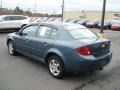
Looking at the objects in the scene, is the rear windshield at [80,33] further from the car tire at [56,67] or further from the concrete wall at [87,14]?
the concrete wall at [87,14]

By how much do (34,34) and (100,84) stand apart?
2712mm

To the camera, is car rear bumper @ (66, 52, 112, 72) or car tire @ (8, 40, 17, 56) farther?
car tire @ (8, 40, 17, 56)

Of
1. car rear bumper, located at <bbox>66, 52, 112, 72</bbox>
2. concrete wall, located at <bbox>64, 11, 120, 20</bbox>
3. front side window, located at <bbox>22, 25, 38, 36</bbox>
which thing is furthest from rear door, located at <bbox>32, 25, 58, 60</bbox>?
concrete wall, located at <bbox>64, 11, 120, 20</bbox>

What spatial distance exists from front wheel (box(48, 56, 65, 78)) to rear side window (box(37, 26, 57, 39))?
25.6 inches

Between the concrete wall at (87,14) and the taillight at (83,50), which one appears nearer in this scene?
the taillight at (83,50)

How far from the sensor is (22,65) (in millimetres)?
7426

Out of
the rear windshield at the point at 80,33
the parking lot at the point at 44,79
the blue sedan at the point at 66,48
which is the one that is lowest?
the parking lot at the point at 44,79

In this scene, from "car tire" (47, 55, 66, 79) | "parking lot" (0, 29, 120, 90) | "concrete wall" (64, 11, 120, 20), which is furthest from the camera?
"concrete wall" (64, 11, 120, 20)

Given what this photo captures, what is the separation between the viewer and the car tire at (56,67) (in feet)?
19.6

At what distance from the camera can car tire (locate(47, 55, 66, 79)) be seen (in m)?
5.97

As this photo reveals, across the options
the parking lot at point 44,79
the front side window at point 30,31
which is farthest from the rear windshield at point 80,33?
the front side window at point 30,31

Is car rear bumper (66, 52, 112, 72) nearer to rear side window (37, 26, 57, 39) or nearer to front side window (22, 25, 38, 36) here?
rear side window (37, 26, 57, 39)

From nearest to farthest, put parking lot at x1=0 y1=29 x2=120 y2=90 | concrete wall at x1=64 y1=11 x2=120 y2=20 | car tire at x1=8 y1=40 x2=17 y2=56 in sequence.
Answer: parking lot at x1=0 y1=29 x2=120 y2=90
car tire at x1=8 y1=40 x2=17 y2=56
concrete wall at x1=64 y1=11 x2=120 y2=20

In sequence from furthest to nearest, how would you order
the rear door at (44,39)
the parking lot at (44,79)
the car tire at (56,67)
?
the rear door at (44,39) → the car tire at (56,67) → the parking lot at (44,79)
